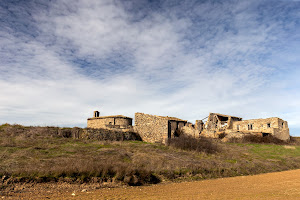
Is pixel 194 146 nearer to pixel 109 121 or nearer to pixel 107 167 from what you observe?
pixel 107 167

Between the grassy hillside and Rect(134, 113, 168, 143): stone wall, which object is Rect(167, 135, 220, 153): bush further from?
Rect(134, 113, 168, 143): stone wall

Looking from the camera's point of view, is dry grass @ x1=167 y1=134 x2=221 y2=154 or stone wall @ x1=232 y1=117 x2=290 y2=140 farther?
stone wall @ x1=232 y1=117 x2=290 y2=140

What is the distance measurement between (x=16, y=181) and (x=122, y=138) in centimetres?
1833

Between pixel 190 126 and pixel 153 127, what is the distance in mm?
11659

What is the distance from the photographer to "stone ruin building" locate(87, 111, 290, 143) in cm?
2998

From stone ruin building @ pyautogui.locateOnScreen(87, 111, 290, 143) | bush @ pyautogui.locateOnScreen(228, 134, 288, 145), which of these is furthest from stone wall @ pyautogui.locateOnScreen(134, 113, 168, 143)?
bush @ pyautogui.locateOnScreen(228, 134, 288, 145)

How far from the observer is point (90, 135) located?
996 inches

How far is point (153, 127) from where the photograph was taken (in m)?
30.1

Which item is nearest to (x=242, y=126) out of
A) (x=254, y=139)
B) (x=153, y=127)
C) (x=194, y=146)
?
(x=254, y=139)

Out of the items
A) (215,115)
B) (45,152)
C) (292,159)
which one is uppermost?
(215,115)

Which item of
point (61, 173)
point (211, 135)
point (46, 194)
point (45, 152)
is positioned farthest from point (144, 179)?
point (211, 135)

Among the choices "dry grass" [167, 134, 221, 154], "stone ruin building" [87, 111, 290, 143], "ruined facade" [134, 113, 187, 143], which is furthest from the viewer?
"stone ruin building" [87, 111, 290, 143]

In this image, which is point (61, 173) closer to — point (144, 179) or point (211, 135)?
point (144, 179)

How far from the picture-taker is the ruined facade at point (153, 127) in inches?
1158
